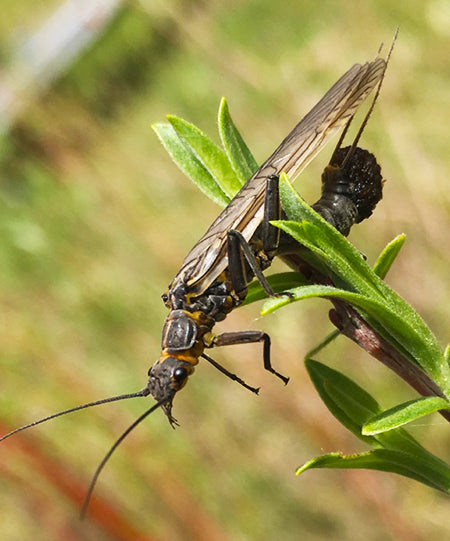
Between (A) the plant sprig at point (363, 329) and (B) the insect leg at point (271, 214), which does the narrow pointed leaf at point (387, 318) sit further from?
(B) the insect leg at point (271, 214)

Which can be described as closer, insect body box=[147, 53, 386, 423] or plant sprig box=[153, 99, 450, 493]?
plant sprig box=[153, 99, 450, 493]

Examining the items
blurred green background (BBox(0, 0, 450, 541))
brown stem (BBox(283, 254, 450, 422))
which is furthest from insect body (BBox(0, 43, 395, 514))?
blurred green background (BBox(0, 0, 450, 541))

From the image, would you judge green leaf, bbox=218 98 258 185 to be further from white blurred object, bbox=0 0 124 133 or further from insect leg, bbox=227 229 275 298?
white blurred object, bbox=0 0 124 133

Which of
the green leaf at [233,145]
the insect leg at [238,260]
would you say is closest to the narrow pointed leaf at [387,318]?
the green leaf at [233,145]

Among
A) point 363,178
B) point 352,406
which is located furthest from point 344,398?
point 363,178

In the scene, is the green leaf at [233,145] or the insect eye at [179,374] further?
the insect eye at [179,374]

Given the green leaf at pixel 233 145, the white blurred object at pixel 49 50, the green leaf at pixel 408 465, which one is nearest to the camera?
the green leaf at pixel 408 465
